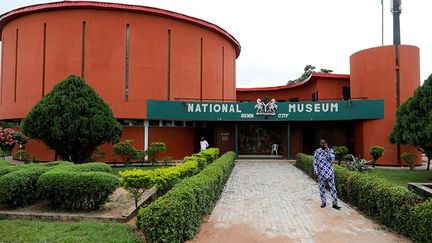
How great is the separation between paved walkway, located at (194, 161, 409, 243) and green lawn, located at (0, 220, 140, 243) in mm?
1478

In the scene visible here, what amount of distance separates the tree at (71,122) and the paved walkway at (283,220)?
22.7ft

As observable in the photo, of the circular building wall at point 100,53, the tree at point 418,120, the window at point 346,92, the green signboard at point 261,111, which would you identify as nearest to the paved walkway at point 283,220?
the tree at point 418,120

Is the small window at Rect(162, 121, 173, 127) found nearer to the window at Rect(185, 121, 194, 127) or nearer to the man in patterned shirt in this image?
the window at Rect(185, 121, 194, 127)

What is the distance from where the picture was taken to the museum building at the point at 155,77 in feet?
61.2

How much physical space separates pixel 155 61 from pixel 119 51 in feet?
7.17

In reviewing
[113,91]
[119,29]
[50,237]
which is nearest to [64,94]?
[113,91]

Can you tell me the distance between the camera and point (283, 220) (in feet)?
22.0

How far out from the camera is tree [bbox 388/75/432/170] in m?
12.4

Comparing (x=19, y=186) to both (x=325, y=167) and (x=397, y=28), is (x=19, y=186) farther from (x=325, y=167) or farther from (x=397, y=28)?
(x=397, y=28)

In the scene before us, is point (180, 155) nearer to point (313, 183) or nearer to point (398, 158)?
point (313, 183)

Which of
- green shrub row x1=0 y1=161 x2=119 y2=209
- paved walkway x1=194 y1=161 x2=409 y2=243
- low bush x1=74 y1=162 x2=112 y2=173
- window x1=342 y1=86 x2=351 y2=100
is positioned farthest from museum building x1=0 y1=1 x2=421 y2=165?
green shrub row x1=0 y1=161 x2=119 y2=209

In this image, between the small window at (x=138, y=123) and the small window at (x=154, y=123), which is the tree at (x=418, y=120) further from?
the small window at (x=138, y=123)

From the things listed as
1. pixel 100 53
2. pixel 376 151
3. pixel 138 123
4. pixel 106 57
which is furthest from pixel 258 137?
pixel 100 53

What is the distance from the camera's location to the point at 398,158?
59.7 ft
